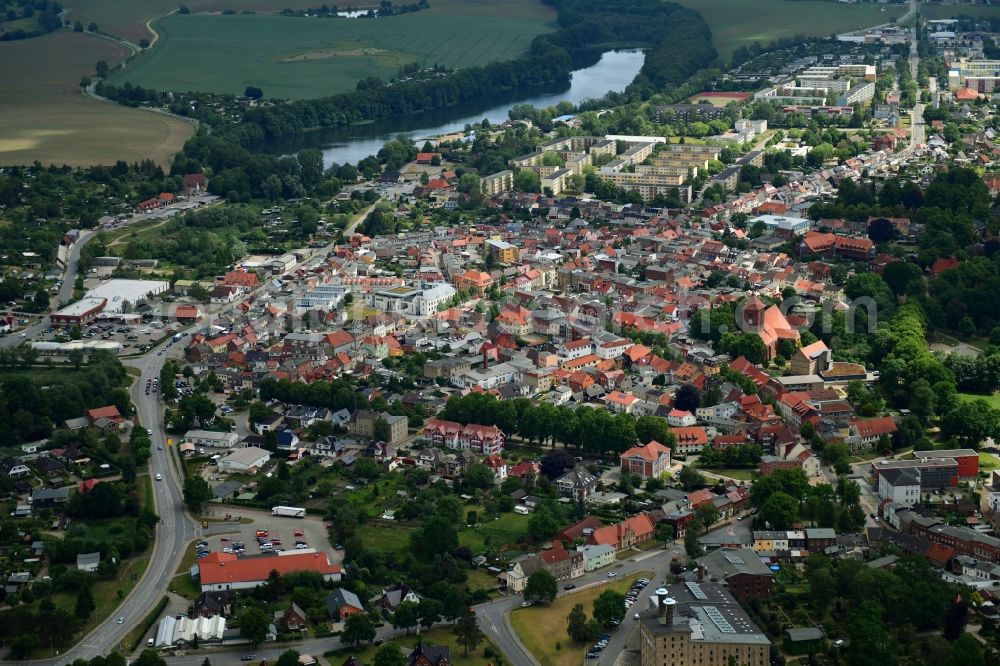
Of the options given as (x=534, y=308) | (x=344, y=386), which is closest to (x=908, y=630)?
(x=344, y=386)

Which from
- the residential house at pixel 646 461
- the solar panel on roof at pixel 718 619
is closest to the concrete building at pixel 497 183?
the residential house at pixel 646 461

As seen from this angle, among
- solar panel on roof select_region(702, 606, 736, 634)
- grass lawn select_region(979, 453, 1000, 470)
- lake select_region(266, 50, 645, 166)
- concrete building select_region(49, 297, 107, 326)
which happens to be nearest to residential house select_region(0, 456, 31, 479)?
concrete building select_region(49, 297, 107, 326)

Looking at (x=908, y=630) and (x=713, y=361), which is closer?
(x=908, y=630)

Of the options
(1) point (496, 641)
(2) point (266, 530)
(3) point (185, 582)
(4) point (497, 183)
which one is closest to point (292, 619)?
(3) point (185, 582)

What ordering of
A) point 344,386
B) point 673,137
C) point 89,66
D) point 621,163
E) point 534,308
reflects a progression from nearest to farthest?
point 344,386 < point 534,308 < point 621,163 < point 673,137 < point 89,66

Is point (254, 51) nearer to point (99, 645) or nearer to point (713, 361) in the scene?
point (713, 361)

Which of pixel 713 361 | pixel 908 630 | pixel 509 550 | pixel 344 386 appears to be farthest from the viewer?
pixel 713 361

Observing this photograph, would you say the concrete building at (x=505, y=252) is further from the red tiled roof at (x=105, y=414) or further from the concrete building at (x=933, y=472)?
the concrete building at (x=933, y=472)
